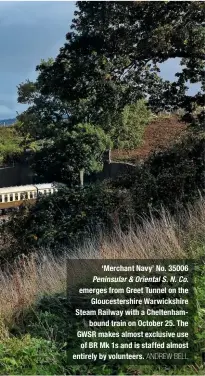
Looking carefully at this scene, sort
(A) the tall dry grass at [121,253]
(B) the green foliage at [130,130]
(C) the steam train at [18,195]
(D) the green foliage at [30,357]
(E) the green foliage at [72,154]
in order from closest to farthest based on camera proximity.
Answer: (D) the green foliage at [30,357], (A) the tall dry grass at [121,253], (C) the steam train at [18,195], (E) the green foliage at [72,154], (B) the green foliage at [130,130]

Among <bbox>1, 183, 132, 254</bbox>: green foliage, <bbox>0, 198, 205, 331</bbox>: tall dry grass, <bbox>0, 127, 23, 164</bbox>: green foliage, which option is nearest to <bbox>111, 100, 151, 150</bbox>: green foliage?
<bbox>0, 127, 23, 164</bbox>: green foliage

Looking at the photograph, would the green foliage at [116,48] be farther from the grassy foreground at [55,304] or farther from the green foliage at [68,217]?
the grassy foreground at [55,304]

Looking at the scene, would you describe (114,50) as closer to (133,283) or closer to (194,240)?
(194,240)

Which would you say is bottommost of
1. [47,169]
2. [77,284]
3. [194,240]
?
[77,284]

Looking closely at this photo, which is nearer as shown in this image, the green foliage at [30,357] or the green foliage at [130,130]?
the green foliage at [30,357]

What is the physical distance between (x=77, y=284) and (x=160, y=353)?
1.04 m

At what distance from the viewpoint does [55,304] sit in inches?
138

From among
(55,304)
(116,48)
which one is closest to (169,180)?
(116,48)

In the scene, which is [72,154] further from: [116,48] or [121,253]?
[121,253]

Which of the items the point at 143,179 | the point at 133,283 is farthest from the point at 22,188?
the point at 133,283

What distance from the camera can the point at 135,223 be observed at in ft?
19.5

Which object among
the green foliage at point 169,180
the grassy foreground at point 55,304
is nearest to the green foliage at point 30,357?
the grassy foreground at point 55,304

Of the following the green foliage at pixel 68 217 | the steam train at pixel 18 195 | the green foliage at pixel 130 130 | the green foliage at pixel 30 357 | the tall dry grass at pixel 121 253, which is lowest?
the green foliage at pixel 30 357

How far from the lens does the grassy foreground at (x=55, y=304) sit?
8.97 ft
